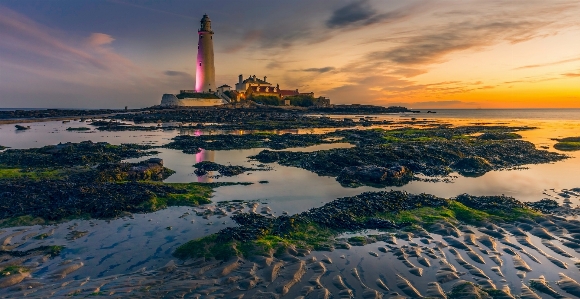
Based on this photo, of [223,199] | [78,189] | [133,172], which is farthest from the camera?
[133,172]

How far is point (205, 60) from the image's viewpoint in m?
74.8

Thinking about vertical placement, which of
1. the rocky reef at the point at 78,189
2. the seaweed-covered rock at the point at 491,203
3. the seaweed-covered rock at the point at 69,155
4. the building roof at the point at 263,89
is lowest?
the seaweed-covered rock at the point at 491,203

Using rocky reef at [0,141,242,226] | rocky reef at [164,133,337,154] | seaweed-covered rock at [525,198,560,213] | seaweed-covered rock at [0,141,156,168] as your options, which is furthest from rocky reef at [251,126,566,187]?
seaweed-covered rock at [0,141,156,168]

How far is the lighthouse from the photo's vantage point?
73188mm

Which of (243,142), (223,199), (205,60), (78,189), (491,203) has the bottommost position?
(223,199)

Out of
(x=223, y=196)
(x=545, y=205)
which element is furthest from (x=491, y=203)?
(x=223, y=196)

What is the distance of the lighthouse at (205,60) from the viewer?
240 ft

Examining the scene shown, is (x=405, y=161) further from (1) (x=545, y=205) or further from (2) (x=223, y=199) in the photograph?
(2) (x=223, y=199)

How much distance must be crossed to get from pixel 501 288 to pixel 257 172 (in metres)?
10.6

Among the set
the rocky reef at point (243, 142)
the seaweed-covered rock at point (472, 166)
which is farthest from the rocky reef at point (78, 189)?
the seaweed-covered rock at point (472, 166)

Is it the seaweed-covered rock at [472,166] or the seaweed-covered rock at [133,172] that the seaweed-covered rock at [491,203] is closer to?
the seaweed-covered rock at [472,166]

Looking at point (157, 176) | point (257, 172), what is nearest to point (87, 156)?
point (157, 176)

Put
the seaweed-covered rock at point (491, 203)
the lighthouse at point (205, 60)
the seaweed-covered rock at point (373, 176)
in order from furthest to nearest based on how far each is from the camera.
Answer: the lighthouse at point (205, 60) < the seaweed-covered rock at point (373, 176) < the seaweed-covered rock at point (491, 203)

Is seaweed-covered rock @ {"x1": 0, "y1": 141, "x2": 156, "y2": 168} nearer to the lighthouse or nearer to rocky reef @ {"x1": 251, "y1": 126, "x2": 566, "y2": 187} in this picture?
rocky reef @ {"x1": 251, "y1": 126, "x2": 566, "y2": 187}
